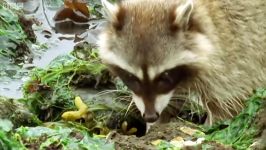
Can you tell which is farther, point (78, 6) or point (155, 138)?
point (78, 6)

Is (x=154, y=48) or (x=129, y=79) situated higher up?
(x=154, y=48)

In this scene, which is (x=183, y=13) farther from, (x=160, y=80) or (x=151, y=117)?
(x=151, y=117)

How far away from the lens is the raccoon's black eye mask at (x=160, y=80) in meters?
7.14

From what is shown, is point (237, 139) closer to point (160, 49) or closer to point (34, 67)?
point (160, 49)

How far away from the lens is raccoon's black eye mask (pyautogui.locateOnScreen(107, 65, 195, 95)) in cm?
714

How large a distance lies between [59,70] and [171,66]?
4.56 feet

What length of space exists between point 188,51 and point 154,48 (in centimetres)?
33

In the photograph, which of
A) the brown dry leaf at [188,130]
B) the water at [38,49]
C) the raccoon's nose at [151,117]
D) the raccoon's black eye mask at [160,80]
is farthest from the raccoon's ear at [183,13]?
the water at [38,49]

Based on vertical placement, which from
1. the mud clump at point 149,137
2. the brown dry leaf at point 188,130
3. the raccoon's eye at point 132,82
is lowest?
the brown dry leaf at point 188,130

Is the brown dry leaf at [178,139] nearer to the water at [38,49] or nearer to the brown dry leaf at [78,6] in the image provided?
the water at [38,49]

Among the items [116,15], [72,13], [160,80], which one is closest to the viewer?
[160,80]

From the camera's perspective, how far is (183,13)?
23.7 ft

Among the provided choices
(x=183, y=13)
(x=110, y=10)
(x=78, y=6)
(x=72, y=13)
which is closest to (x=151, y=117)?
(x=183, y=13)

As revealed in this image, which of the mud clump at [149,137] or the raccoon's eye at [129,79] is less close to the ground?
the raccoon's eye at [129,79]
